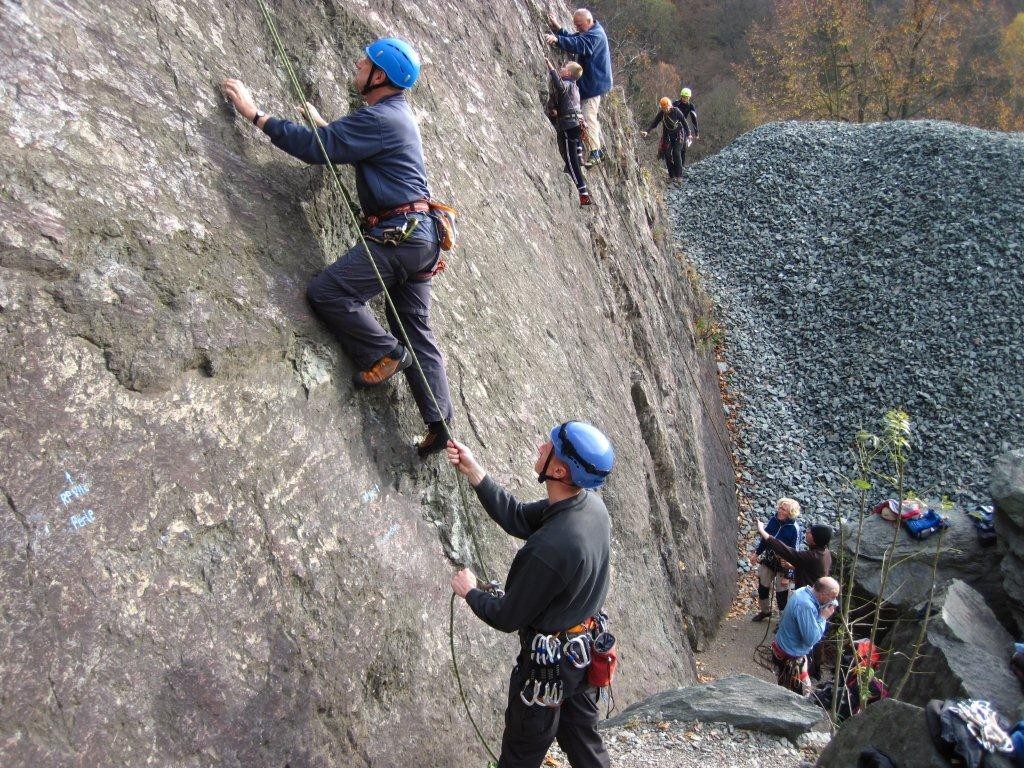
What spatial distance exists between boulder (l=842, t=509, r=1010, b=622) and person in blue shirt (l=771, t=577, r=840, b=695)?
4.05 m

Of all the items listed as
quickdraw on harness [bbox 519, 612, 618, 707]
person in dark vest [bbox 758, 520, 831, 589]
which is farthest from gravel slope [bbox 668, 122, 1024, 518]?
quickdraw on harness [bbox 519, 612, 618, 707]

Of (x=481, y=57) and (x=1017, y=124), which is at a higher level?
(x=481, y=57)

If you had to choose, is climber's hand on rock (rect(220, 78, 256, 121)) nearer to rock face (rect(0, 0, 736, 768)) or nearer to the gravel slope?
rock face (rect(0, 0, 736, 768))

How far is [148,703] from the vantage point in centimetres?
325

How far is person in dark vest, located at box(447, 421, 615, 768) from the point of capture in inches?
143

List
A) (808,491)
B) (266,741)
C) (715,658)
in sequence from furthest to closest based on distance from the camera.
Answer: (808,491) < (715,658) < (266,741)

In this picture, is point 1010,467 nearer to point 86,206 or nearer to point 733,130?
point 86,206

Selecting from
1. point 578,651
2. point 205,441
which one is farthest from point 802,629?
point 205,441

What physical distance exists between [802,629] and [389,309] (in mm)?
4795

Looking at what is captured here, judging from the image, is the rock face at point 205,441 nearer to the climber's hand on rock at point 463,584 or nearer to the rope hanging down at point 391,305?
the rope hanging down at point 391,305

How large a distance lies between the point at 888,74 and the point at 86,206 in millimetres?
41589

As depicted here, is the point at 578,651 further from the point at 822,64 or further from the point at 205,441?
the point at 822,64

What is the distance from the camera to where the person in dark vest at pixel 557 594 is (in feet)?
12.0

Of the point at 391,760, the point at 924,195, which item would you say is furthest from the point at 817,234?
the point at 391,760
